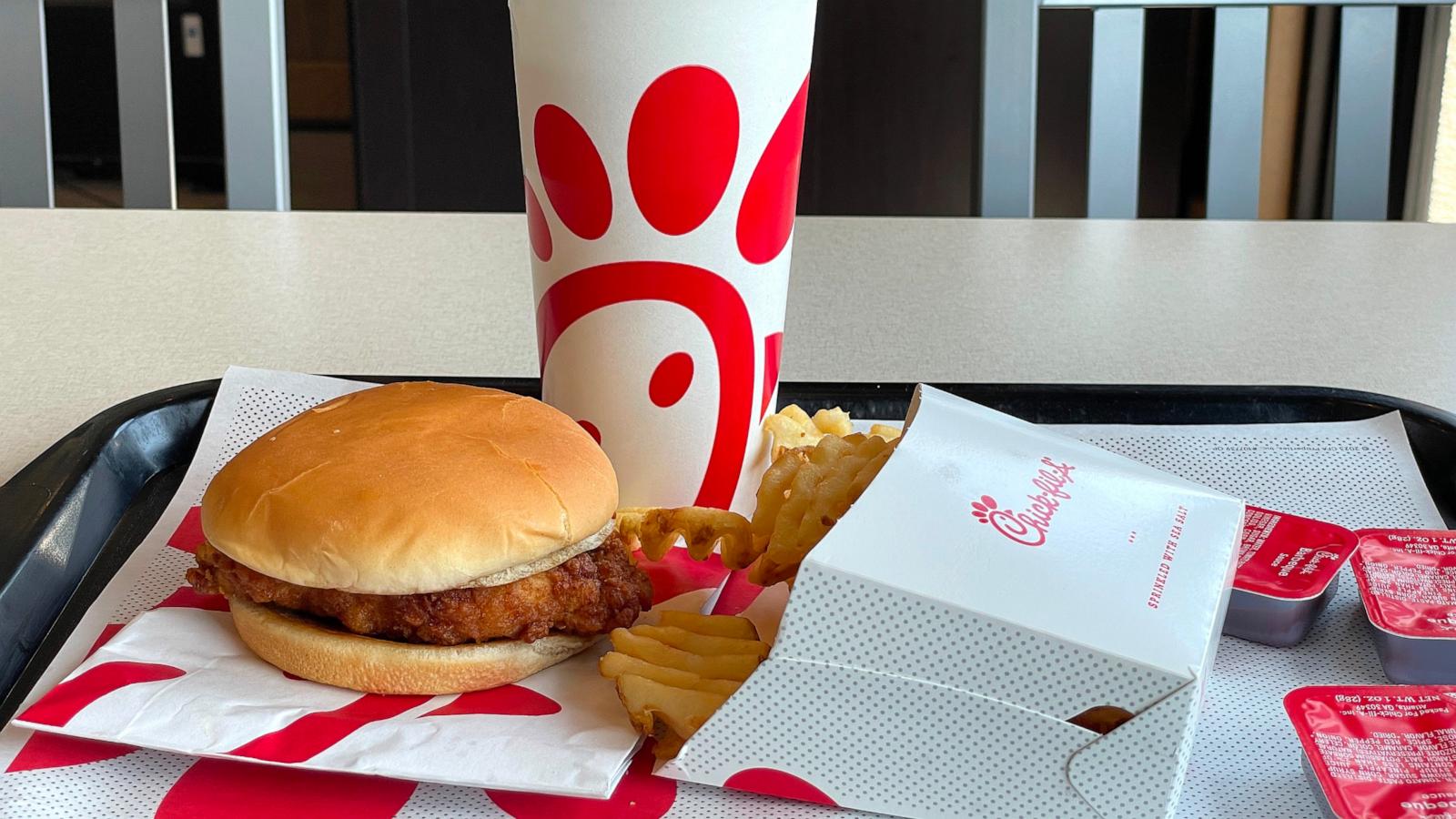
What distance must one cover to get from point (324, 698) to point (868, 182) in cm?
384

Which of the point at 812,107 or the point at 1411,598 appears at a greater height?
the point at 812,107

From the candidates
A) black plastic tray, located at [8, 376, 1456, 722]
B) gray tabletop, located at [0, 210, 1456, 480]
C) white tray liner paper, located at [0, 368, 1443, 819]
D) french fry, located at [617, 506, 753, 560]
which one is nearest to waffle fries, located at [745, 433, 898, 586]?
french fry, located at [617, 506, 753, 560]

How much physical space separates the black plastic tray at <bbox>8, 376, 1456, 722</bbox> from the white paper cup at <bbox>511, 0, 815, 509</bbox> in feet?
0.72

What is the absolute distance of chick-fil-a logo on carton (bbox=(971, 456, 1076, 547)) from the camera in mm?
599

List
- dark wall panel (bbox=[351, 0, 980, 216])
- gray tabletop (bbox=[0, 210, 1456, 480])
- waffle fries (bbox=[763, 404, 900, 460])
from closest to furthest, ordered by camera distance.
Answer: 1. waffle fries (bbox=[763, 404, 900, 460])
2. gray tabletop (bbox=[0, 210, 1456, 480])
3. dark wall panel (bbox=[351, 0, 980, 216])

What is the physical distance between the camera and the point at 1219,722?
67cm

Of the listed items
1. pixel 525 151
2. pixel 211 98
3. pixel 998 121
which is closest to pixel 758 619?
pixel 525 151

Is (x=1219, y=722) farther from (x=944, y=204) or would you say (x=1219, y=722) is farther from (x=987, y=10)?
(x=944, y=204)

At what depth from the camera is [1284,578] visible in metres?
0.77

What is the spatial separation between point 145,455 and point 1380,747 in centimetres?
83

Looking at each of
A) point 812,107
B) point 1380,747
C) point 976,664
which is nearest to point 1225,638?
point 1380,747

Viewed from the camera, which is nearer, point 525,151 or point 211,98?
point 525,151

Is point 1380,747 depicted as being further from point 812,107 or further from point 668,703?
point 812,107

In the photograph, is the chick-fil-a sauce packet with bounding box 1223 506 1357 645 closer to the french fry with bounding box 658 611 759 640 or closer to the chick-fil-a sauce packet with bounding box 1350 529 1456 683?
the chick-fil-a sauce packet with bounding box 1350 529 1456 683
